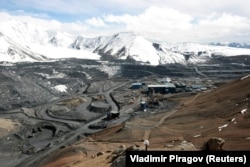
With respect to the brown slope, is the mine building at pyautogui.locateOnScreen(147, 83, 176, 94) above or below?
below

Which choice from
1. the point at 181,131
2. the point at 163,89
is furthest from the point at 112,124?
the point at 163,89

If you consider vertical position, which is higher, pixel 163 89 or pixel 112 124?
pixel 163 89

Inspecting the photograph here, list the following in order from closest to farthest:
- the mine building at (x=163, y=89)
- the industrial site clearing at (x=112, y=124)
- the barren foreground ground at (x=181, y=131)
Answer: the barren foreground ground at (x=181, y=131)
the industrial site clearing at (x=112, y=124)
the mine building at (x=163, y=89)

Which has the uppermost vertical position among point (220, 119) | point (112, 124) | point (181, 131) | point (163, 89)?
point (220, 119)

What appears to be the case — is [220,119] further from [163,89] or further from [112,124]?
[163,89]

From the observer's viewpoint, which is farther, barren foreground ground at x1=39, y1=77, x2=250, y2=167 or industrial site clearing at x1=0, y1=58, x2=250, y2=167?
industrial site clearing at x1=0, y1=58, x2=250, y2=167

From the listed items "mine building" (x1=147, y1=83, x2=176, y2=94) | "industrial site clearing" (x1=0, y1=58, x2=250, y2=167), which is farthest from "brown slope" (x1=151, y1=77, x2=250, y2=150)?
"mine building" (x1=147, y1=83, x2=176, y2=94)

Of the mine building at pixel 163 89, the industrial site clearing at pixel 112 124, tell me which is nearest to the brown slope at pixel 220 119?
the industrial site clearing at pixel 112 124

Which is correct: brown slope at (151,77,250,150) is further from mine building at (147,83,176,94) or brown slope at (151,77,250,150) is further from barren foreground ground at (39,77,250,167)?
mine building at (147,83,176,94)

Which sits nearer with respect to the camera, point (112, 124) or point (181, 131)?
point (181, 131)

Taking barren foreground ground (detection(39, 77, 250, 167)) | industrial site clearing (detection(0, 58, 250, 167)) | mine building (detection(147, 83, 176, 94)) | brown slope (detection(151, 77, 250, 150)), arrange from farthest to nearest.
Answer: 1. mine building (detection(147, 83, 176, 94))
2. industrial site clearing (detection(0, 58, 250, 167))
3. brown slope (detection(151, 77, 250, 150))
4. barren foreground ground (detection(39, 77, 250, 167))

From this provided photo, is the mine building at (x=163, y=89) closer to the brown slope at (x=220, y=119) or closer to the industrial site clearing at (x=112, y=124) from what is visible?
the industrial site clearing at (x=112, y=124)
